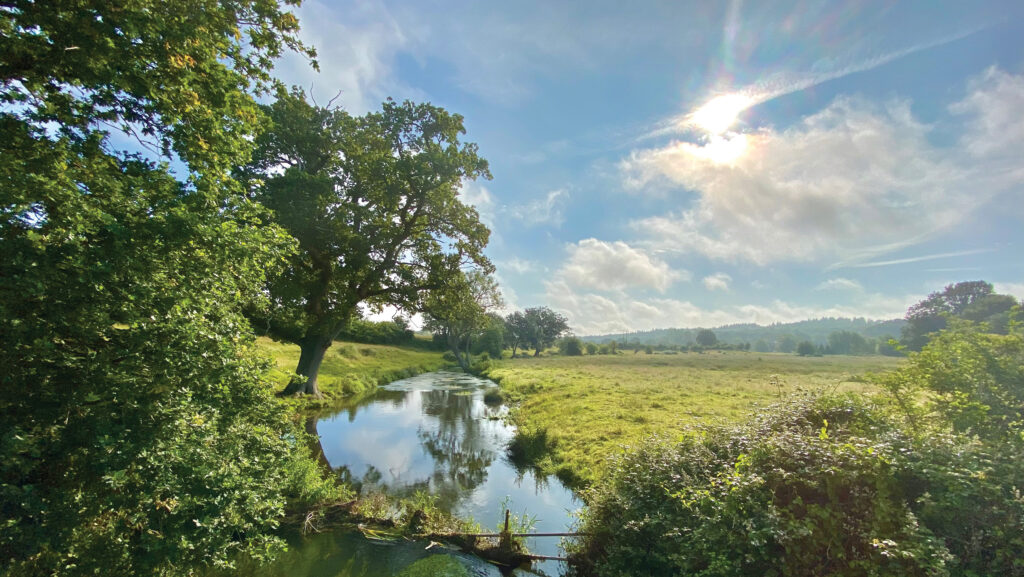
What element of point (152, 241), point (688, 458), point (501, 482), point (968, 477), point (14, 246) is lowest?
point (501, 482)

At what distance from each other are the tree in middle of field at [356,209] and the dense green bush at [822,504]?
18127 millimetres

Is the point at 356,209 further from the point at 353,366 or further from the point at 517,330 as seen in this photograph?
the point at 517,330

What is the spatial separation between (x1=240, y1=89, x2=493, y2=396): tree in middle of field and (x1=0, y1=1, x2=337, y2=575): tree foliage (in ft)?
41.3

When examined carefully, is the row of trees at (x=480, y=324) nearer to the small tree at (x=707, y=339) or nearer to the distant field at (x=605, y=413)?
the distant field at (x=605, y=413)

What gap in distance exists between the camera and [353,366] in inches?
1805

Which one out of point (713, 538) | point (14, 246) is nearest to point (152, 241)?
point (14, 246)

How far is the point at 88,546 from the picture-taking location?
550 cm

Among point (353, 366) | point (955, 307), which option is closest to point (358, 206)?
point (353, 366)

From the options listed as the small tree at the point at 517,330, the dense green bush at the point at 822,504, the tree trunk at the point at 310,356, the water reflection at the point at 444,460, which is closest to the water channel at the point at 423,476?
the water reflection at the point at 444,460

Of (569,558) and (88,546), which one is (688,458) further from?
(88,546)

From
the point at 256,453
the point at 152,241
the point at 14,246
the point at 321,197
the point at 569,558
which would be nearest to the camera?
the point at 14,246

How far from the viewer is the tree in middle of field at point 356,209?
19.9 meters

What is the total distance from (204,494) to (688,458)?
856 cm

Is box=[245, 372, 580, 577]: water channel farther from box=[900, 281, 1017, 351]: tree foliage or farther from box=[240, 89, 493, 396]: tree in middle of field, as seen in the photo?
box=[900, 281, 1017, 351]: tree foliage
